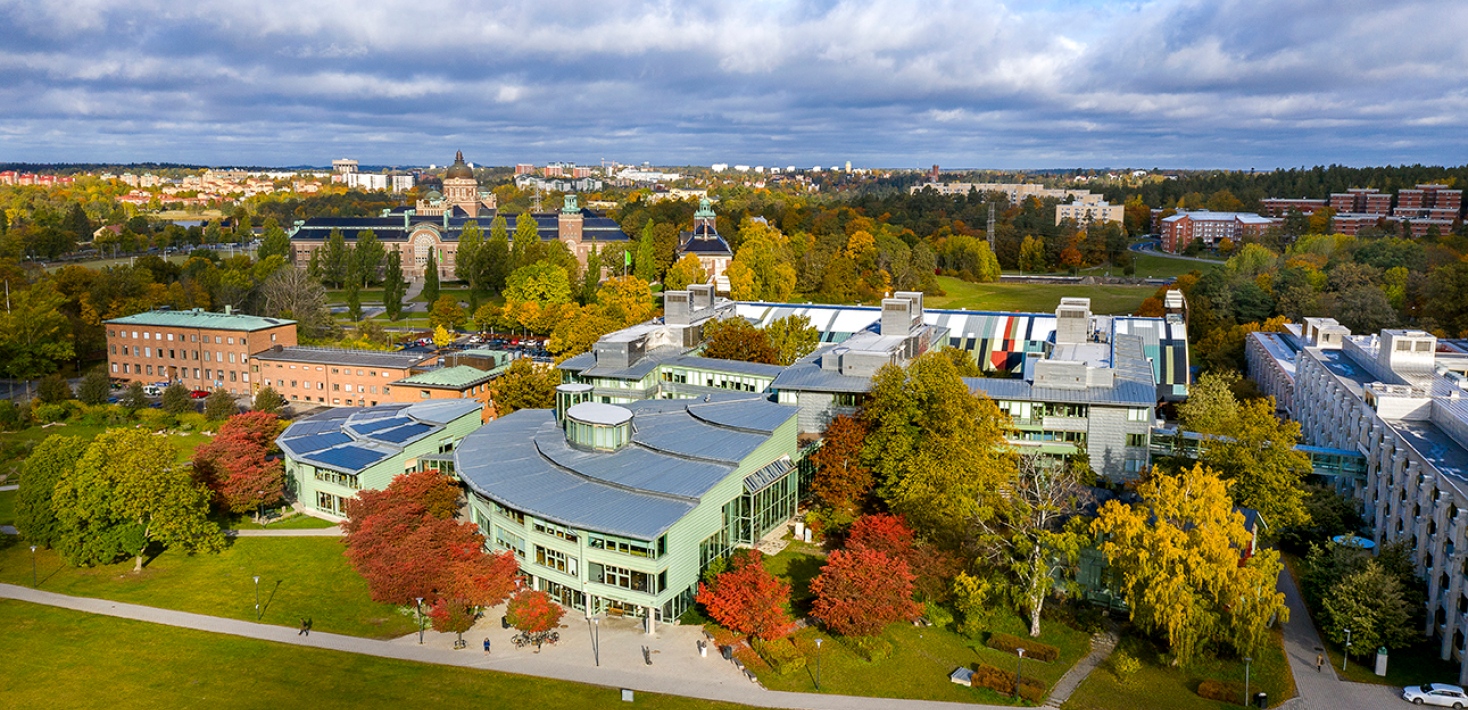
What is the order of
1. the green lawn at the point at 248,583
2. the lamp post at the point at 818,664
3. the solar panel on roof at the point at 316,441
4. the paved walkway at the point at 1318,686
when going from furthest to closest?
the solar panel on roof at the point at 316,441
the green lawn at the point at 248,583
the lamp post at the point at 818,664
the paved walkway at the point at 1318,686

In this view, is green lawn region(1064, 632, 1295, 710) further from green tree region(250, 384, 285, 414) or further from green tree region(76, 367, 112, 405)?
green tree region(76, 367, 112, 405)

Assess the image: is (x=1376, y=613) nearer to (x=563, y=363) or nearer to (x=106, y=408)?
(x=563, y=363)

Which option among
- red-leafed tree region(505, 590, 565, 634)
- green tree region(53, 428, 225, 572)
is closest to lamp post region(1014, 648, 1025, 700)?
red-leafed tree region(505, 590, 565, 634)

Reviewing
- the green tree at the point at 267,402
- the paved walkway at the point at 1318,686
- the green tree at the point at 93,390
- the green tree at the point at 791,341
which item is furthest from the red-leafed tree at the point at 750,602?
the green tree at the point at 93,390

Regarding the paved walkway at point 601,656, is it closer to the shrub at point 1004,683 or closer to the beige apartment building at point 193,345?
the shrub at point 1004,683

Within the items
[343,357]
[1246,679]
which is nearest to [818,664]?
[1246,679]

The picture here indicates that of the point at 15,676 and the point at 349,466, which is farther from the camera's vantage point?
the point at 349,466

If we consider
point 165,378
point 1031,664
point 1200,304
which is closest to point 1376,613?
point 1031,664
